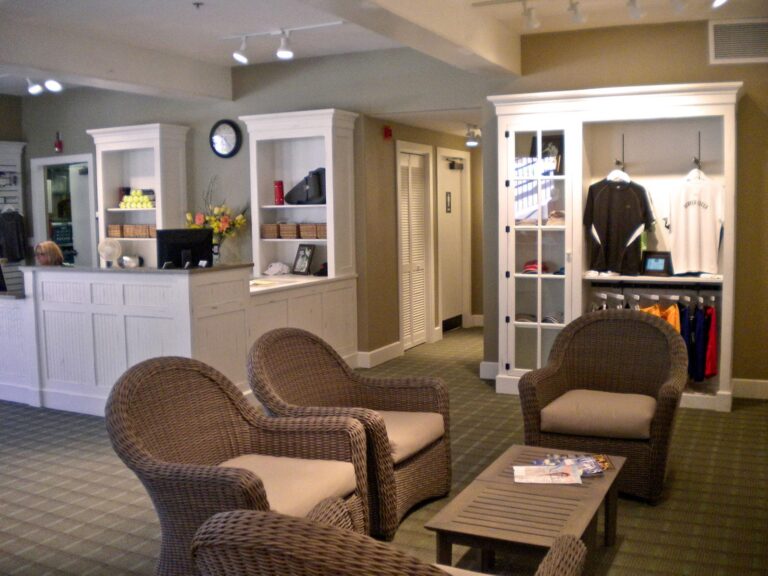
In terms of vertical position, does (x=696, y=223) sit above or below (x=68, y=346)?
above

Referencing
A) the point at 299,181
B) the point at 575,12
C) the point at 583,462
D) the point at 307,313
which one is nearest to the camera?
the point at 583,462

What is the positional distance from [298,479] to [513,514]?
791 millimetres

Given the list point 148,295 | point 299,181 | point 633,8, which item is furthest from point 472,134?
point 148,295

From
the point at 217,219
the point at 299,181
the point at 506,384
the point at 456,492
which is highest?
the point at 299,181

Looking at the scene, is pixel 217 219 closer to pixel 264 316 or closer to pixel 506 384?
pixel 264 316

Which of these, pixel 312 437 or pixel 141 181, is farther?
pixel 141 181

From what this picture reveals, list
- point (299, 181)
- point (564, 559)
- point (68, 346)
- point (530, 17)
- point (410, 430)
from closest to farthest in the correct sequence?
point (564, 559) < point (410, 430) < point (530, 17) < point (68, 346) < point (299, 181)

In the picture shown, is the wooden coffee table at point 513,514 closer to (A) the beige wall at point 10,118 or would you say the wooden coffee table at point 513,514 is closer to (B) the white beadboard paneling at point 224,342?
(B) the white beadboard paneling at point 224,342

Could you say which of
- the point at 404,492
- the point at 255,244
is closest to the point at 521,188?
the point at 255,244

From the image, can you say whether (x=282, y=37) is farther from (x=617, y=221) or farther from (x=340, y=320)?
(x=617, y=221)

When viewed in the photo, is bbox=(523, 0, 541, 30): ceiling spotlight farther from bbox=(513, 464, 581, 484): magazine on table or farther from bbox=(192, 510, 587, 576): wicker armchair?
bbox=(192, 510, 587, 576): wicker armchair

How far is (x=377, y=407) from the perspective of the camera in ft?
13.0

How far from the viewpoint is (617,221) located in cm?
591

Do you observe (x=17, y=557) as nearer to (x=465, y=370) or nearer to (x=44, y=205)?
(x=465, y=370)
